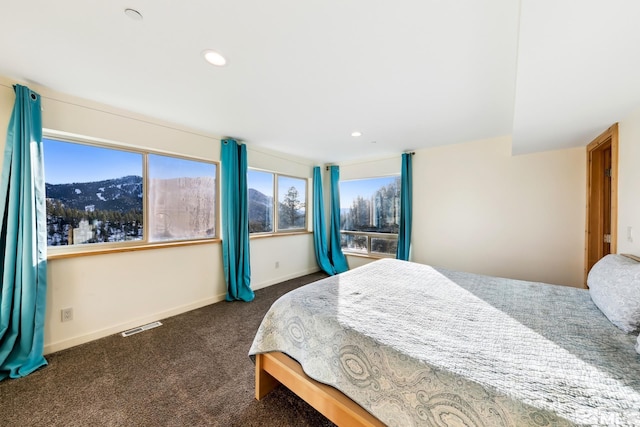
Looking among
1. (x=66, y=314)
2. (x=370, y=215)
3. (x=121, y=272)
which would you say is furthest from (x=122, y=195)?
(x=370, y=215)

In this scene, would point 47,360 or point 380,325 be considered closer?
point 380,325

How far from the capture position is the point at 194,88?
1.98m

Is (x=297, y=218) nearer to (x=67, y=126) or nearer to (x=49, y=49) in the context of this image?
(x=67, y=126)

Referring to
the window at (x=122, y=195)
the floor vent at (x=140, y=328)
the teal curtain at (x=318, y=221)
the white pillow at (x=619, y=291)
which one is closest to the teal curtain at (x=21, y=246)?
the window at (x=122, y=195)

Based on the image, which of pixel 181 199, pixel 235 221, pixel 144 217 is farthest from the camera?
pixel 235 221

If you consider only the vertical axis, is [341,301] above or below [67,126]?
below

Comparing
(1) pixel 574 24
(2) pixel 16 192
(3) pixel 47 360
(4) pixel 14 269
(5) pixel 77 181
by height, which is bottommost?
(3) pixel 47 360

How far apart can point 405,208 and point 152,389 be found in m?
3.61

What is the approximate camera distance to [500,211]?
3139 mm

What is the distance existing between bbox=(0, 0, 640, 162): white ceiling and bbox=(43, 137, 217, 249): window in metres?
0.60

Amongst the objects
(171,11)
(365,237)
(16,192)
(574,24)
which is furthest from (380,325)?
(365,237)

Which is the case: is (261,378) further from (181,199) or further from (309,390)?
(181,199)

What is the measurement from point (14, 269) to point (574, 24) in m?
3.75

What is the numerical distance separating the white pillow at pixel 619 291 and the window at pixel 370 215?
2.64 metres
